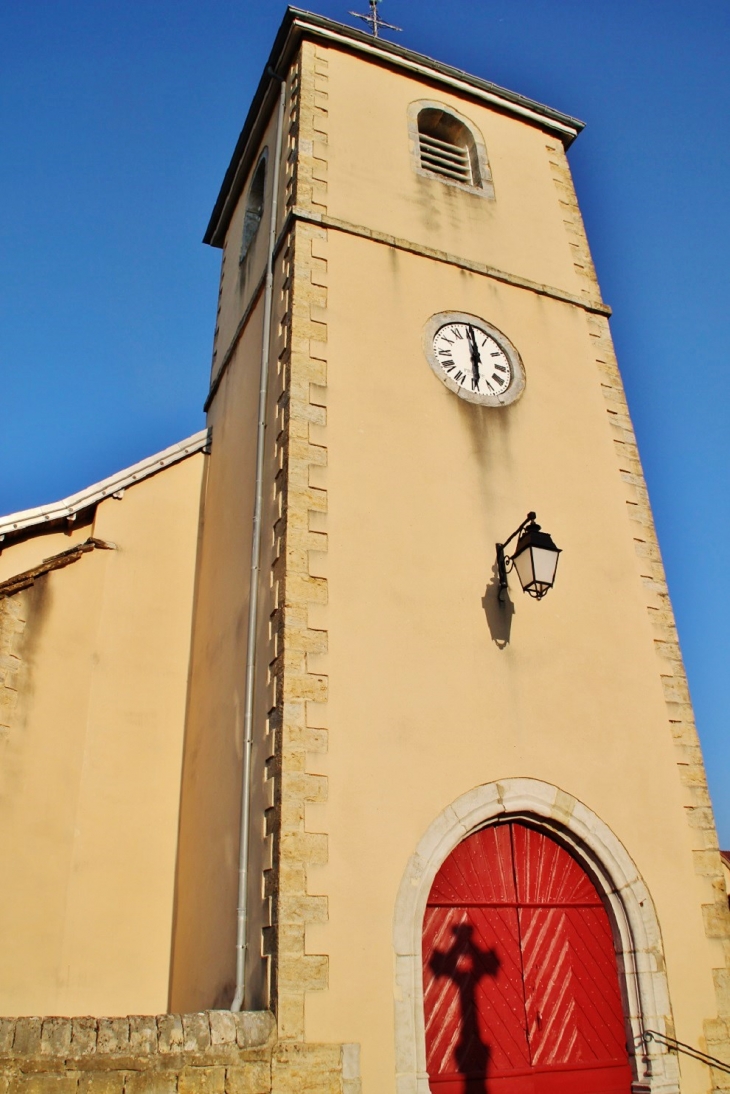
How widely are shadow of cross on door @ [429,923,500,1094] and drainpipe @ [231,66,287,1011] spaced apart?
3.91ft

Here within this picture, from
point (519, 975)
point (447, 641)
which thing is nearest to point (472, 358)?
point (447, 641)

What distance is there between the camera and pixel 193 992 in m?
6.21

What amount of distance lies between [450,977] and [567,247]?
7.31 metres

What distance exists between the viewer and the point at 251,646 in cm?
641

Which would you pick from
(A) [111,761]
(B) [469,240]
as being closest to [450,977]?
(A) [111,761]

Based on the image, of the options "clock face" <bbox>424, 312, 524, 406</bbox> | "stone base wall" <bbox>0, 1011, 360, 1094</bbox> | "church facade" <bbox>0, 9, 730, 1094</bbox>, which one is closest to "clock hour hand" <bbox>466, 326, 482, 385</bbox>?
"clock face" <bbox>424, 312, 524, 406</bbox>

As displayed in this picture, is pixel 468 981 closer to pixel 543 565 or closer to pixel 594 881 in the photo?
pixel 594 881

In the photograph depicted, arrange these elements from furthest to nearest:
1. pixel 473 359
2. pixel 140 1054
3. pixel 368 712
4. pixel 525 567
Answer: pixel 473 359 → pixel 525 567 → pixel 368 712 → pixel 140 1054

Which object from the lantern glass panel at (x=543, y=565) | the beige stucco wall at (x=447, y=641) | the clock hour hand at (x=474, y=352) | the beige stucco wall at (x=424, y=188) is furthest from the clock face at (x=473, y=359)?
the lantern glass panel at (x=543, y=565)

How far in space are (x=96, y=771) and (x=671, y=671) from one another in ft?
15.3

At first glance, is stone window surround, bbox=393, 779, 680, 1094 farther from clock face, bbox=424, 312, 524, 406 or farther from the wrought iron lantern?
clock face, bbox=424, 312, 524, 406

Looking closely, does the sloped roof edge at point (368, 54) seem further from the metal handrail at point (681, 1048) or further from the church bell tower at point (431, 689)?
the metal handrail at point (681, 1048)

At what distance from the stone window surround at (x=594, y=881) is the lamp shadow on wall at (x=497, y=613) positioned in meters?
1.05

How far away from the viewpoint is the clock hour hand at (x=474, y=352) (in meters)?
7.82
